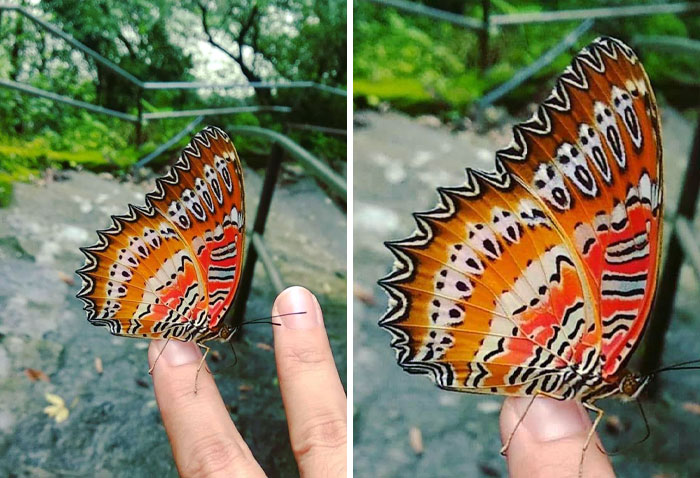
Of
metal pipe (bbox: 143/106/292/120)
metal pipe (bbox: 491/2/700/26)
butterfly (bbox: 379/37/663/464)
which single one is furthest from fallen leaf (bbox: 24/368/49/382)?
metal pipe (bbox: 491/2/700/26)

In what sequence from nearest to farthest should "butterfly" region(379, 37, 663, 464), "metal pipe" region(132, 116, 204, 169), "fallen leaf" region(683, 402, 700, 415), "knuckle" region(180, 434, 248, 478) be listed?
"butterfly" region(379, 37, 663, 464) < "knuckle" region(180, 434, 248, 478) < "metal pipe" region(132, 116, 204, 169) < "fallen leaf" region(683, 402, 700, 415)

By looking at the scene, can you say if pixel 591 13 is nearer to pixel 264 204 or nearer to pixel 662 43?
pixel 662 43

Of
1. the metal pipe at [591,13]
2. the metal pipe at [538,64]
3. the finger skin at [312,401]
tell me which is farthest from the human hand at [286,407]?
the metal pipe at [591,13]

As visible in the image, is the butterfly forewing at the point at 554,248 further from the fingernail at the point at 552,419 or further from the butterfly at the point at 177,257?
the butterfly at the point at 177,257

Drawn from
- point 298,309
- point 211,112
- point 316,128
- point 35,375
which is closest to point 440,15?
point 316,128

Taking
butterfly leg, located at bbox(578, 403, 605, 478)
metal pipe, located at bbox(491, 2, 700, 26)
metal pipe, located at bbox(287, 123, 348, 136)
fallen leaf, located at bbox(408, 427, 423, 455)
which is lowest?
fallen leaf, located at bbox(408, 427, 423, 455)

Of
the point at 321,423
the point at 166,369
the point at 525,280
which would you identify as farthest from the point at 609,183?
the point at 166,369

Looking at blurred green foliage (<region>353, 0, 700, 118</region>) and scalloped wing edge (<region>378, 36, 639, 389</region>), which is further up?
blurred green foliage (<region>353, 0, 700, 118</region>)

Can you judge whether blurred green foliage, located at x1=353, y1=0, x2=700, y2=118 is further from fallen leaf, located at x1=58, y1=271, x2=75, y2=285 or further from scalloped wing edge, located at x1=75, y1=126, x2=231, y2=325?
fallen leaf, located at x1=58, y1=271, x2=75, y2=285
